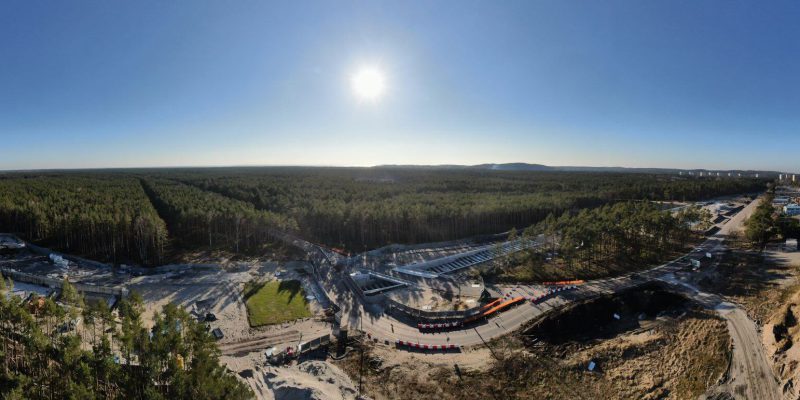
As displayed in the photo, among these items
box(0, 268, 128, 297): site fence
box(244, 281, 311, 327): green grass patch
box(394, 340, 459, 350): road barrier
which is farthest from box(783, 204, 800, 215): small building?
box(0, 268, 128, 297): site fence

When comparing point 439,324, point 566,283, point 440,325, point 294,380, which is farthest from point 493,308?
point 294,380

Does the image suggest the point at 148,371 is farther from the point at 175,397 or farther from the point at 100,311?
the point at 100,311

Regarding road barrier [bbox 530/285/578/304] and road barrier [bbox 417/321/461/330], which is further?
road barrier [bbox 530/285/578/304]

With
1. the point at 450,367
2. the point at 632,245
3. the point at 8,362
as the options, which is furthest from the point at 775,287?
the point at 8,362

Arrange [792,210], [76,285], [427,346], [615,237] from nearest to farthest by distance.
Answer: [427,346], [76,285], [615,237], [792,210]

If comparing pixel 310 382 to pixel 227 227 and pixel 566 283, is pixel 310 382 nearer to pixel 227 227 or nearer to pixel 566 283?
pixel 566 283

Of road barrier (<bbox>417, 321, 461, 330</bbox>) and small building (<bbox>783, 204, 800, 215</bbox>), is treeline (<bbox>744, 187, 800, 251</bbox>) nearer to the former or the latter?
small building (<bbox>783, 204, 800, 215</bbox>)

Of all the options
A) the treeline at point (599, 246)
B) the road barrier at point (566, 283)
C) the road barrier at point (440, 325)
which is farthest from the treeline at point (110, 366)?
the treeline at point (599, 246)

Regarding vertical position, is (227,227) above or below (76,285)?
above
